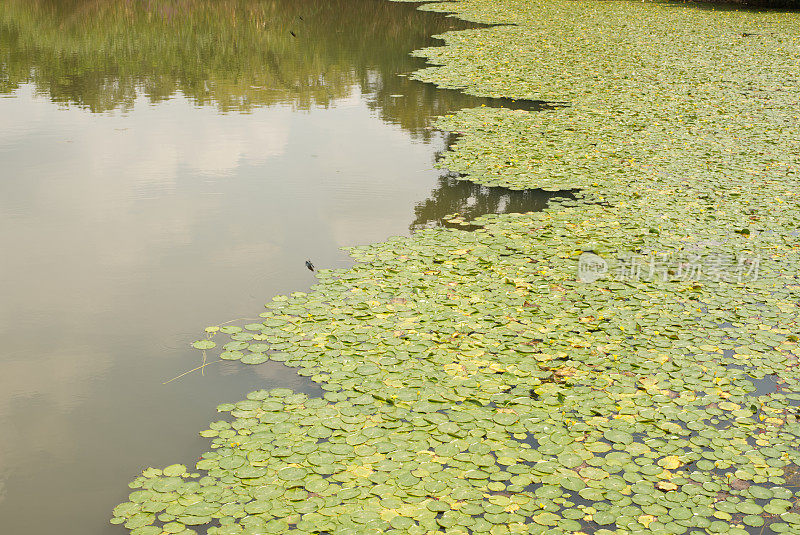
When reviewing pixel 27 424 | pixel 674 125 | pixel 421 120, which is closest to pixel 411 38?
pixel 421 120

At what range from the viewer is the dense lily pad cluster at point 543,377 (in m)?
3.55

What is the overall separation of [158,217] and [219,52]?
12.4 meters

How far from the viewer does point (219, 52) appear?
61.0ft

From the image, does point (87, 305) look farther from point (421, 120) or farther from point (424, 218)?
point (421, 120)

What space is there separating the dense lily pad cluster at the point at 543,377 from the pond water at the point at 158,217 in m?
0.38

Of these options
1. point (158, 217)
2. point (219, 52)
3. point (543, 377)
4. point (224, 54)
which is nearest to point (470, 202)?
point (158, 217)

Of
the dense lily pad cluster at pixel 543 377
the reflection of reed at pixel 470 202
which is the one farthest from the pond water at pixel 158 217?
the dense lily pad cluster at pixel 543 377

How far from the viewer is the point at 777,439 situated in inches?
157

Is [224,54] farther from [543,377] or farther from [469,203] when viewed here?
[543,377]

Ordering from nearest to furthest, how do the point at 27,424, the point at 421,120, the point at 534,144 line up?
the point at 27,424, the point at 534,144, the point at 421,120

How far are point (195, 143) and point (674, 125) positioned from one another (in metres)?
7.06

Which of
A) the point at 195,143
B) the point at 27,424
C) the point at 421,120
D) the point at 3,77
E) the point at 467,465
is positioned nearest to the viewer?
the point at 467,465

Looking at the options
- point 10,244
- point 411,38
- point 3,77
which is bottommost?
point 10,244

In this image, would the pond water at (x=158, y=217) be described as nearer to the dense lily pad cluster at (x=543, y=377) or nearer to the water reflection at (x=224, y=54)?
the water reflection at (x=224, y=54)
